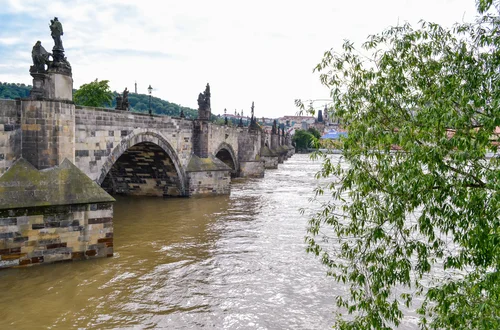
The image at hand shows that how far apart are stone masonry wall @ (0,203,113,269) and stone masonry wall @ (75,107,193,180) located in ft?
13.1

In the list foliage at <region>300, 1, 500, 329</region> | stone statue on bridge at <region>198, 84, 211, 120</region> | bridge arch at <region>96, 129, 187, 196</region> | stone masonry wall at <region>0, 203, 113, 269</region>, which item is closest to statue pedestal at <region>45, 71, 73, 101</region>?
stone masonry wall at <region>0, 203, 113, 269</region>

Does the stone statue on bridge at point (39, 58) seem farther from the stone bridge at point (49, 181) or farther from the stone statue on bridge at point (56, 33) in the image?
the stone statue on bridge at point (56, 33)

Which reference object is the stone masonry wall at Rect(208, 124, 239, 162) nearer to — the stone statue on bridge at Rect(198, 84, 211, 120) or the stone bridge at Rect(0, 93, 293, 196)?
the stone bridge at Rect(0, 93, 293, 196)

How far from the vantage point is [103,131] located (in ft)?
50.2

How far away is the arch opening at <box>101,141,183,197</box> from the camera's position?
21.8 metres

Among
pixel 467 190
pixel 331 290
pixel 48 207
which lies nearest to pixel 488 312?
pixel 467 190

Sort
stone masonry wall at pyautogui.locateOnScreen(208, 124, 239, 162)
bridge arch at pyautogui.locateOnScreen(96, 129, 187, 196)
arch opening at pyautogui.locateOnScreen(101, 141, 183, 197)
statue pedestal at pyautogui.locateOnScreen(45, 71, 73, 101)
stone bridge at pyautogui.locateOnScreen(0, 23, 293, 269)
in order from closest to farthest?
1. stone bridge at pyautogui.locateOnScreen(0, 23, 293, 269)
2. statue pedestal at pyautogui.locateOnScreen(45, 71, 73, 101)
3. bridge arch at pyautogui.locateOnScreen(96, 129, 187, 196)
4. arch opening at pyautogui.locateOnScreen(101, 141, 183, 197)
5. stone masonry wall at pyautogui.locateOnScreen(208, 124, 239, 162)

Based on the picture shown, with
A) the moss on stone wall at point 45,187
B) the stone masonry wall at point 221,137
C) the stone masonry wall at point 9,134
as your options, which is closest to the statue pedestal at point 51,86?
the stone masonry wall at point 9,134

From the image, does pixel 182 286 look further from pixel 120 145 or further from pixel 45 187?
pixel 120 145

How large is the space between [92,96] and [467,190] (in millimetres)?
45662

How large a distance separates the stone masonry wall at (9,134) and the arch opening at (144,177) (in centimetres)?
1076

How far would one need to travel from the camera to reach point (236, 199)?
2353cm

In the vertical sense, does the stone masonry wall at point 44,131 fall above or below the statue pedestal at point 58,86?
below

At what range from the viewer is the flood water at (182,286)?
7832 millimetres
